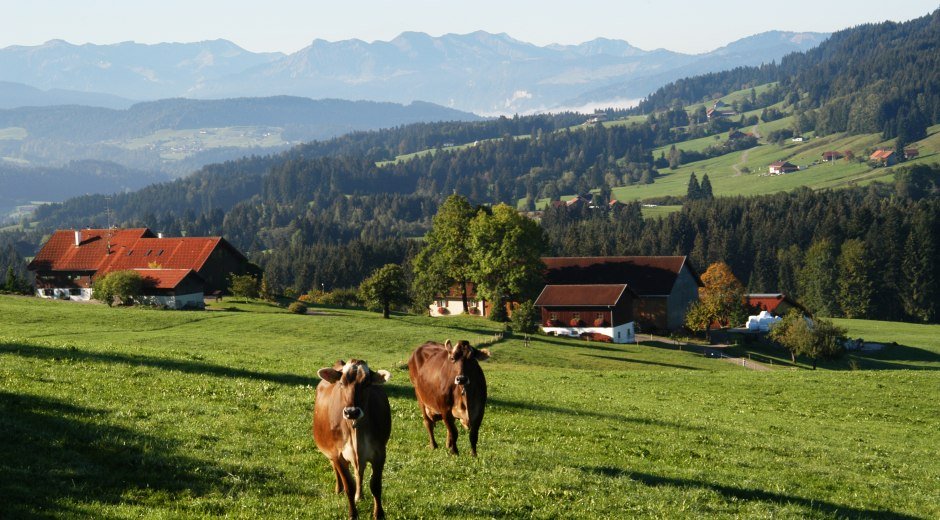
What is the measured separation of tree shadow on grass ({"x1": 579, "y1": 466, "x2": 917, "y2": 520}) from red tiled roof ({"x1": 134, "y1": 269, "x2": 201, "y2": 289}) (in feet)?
245

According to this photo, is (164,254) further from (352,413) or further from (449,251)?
(352,413)

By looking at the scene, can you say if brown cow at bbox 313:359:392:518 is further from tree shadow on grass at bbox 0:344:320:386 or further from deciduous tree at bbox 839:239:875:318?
deciduous tree at bbox 839:239:875:318

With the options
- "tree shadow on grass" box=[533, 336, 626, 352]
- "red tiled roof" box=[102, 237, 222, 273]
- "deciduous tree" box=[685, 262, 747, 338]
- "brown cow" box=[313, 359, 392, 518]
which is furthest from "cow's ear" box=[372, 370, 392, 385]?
"red tiled roof" box=[102, 237, 222, 273]

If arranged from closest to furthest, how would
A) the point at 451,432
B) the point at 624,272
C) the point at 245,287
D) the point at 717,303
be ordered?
the point at 451,432
the point at 245,287
the point at 717,303
the point at 624,272

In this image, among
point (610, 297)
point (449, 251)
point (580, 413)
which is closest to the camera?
point (580, 413)

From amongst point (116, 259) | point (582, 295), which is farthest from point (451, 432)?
point (116, 259)

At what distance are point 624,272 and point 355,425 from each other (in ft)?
330

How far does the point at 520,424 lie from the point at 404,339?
41.5 metres

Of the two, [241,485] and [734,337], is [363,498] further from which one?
[734,337]

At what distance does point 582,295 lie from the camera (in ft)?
317

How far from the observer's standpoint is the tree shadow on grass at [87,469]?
13.6 metres

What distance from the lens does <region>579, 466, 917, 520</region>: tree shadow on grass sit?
17.9 m

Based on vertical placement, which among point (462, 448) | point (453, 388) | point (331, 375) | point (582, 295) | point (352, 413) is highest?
point (331, 375)

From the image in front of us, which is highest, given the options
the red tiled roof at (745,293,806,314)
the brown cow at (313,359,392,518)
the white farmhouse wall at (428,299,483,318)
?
the brown cow at (313,359,392,518)
